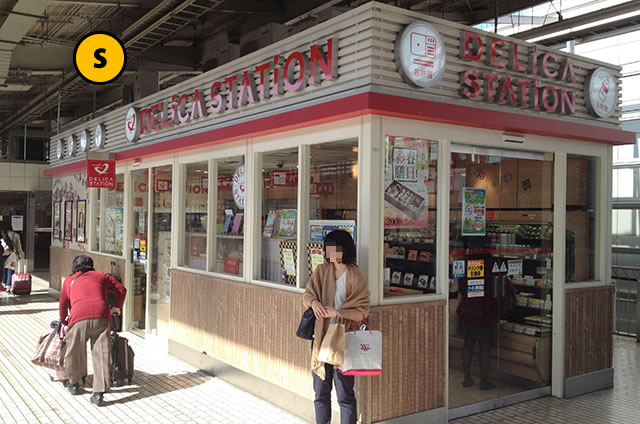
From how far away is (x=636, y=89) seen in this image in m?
11.8

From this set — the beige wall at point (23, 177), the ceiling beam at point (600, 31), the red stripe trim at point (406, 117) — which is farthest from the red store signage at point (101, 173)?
the beige wall at point (23, 177)

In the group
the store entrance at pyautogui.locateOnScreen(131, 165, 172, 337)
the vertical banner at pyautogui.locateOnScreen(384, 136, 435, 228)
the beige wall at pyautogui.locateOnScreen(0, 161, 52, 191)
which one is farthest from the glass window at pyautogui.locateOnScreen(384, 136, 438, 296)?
the beige wall at pyautogui.locateOnScreen(0, 161, 52, 191)

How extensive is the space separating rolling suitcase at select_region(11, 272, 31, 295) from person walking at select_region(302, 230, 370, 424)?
10.5 meters

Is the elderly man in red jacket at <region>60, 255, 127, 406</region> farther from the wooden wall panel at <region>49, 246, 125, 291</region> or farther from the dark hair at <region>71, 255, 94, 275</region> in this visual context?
the wooden wall panel at <region>49, 246, 125, 291</region>

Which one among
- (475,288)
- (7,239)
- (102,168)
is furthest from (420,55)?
(7,239)

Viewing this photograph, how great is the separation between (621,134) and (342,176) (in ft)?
10.9

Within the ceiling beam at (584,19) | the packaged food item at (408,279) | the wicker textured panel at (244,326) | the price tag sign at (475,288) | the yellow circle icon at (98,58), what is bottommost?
the wicker textured panel at (244,326)

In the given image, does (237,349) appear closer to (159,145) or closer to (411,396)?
(411,396)

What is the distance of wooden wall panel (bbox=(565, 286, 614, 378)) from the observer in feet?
19.3

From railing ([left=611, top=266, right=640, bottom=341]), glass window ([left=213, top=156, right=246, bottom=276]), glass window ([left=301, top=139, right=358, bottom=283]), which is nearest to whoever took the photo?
glass window ([left=301, top=139, right=358, bottom=283])

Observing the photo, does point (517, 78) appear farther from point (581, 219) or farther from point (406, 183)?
point (581, 219)

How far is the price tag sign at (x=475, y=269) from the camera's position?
5342 mm

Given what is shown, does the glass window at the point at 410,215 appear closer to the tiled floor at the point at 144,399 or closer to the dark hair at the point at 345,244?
the dark hair at the point at 345,244

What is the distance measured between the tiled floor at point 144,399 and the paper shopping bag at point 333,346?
126cm
